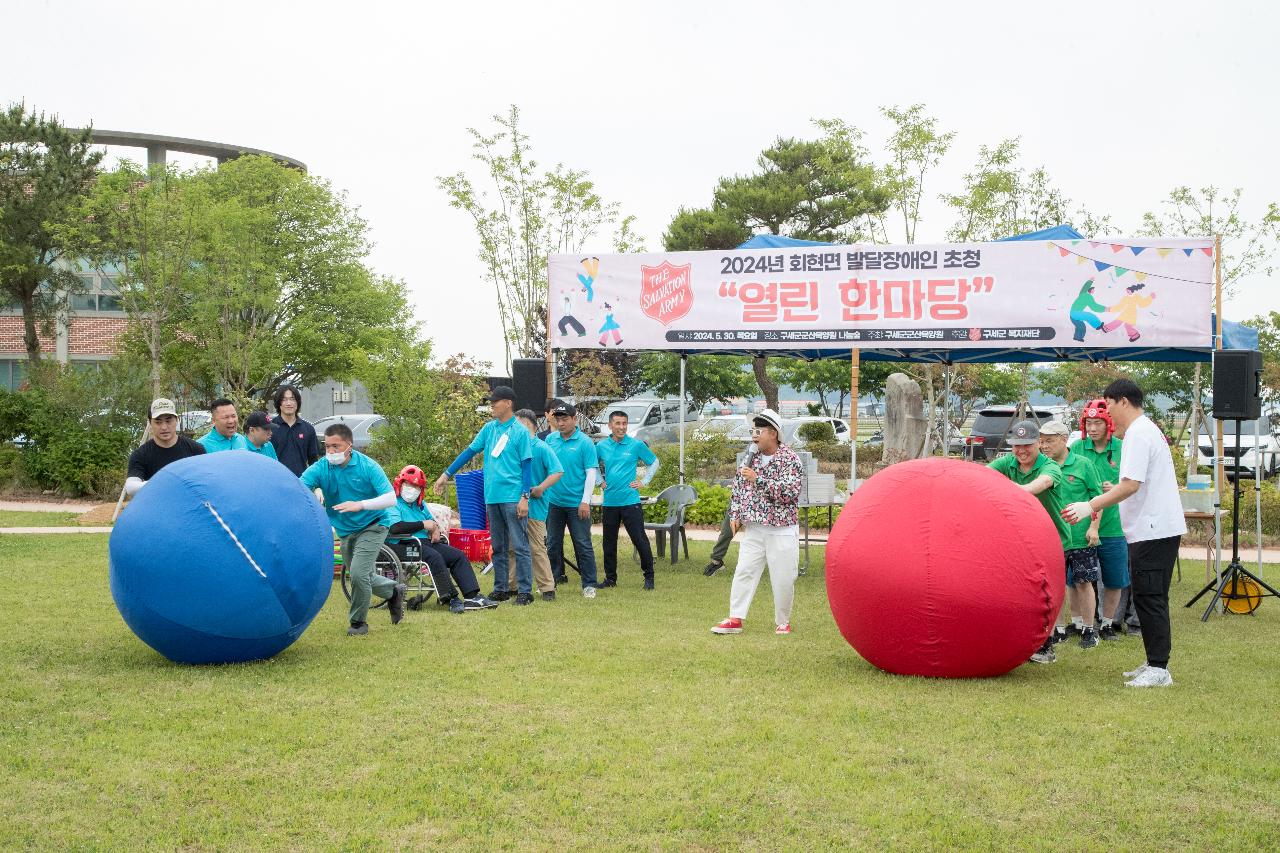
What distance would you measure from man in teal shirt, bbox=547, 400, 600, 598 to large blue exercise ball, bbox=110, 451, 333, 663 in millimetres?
4061

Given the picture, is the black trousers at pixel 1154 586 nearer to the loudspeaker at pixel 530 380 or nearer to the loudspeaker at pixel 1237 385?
the loudspeaker at pixel 1237 385

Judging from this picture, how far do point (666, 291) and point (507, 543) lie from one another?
4.48 meters

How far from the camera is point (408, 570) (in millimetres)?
10898

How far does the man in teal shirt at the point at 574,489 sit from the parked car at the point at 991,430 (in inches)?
679

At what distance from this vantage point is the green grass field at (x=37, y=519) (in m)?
17.8

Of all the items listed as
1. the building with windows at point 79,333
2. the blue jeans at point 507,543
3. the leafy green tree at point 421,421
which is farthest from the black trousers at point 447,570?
the building with windows at point 79,333

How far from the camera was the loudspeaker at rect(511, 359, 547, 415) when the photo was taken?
1446cm

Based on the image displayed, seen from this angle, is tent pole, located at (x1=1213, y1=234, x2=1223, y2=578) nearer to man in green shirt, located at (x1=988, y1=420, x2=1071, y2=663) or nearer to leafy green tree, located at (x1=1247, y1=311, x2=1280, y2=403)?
man in green shirt, located at (x1=988, y1=420, x2=1071, y2=663)

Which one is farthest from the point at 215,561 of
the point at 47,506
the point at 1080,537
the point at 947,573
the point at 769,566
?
the point at 47,506

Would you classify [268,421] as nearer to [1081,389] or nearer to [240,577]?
[240,577]

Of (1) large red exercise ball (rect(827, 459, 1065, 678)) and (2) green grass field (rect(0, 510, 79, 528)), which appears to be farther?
(2) green grass field (rect(0, 510, 79, 528))

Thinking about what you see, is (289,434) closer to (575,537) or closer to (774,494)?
(575,537)

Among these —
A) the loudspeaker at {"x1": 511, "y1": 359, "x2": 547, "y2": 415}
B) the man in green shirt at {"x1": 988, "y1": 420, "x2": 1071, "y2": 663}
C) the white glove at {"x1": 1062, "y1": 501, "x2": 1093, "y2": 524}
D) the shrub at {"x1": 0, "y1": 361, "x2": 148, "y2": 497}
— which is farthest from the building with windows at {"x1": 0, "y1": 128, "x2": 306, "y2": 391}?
the white glove at {"x1": 1062, "y1": 501, "x2": 1093, "y2": 524}

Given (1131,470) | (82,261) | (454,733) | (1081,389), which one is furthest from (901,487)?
(82,261)
